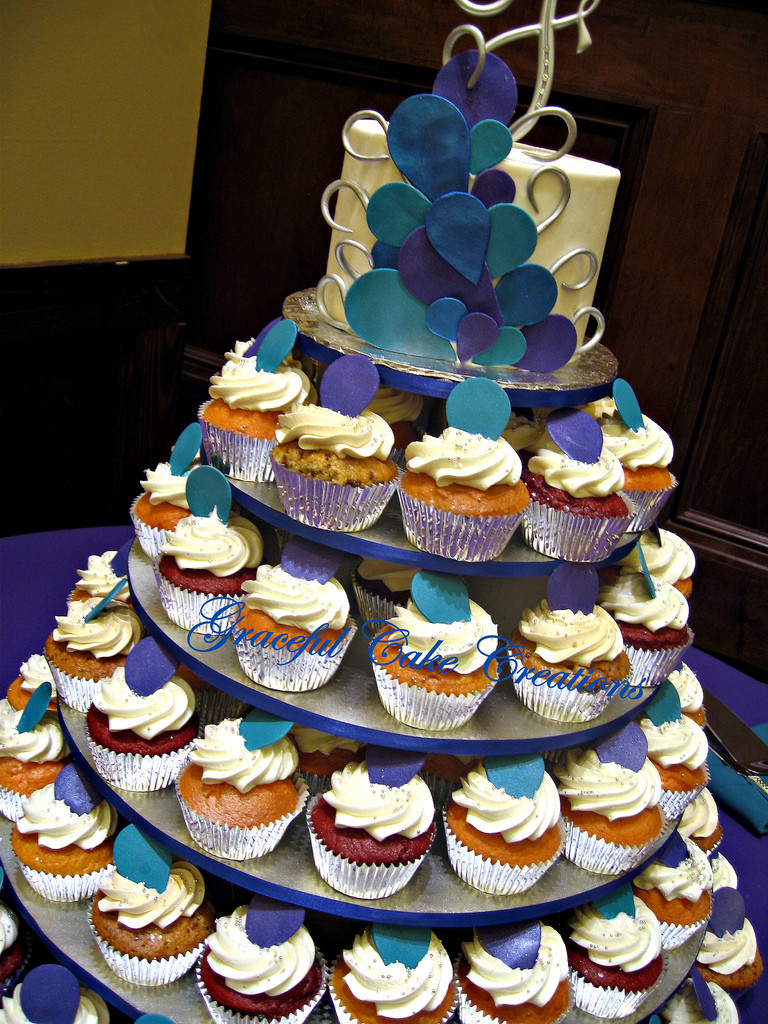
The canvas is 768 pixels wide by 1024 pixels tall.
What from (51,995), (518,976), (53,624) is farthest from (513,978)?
(53,624)

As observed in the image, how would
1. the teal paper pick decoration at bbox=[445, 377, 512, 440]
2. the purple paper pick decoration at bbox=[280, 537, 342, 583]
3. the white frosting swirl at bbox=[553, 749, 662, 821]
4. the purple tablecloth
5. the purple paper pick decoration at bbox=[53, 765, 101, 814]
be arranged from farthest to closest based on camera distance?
1. the purple tablecloth
2. the purple paper pick decoration at bbox=[53, 765, 101, 814]
3. the white frosting swirl at bbox=[553, 749, 662, 821]
4. the purple paper pick decoration at bbox=[280, 537, 342, 583]
5. the teal paper pick decoration at bbox=[445, 377, 512, 440]

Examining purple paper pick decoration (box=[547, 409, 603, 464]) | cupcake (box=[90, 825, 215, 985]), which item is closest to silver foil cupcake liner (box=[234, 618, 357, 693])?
cupcake (box=[90, 825, 215, 985])

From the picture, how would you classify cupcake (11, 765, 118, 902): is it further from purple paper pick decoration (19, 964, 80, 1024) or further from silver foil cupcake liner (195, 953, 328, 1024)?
silver foil cupcake liner (195, 953, 328, 1024)

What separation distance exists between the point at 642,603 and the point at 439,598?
565 mm

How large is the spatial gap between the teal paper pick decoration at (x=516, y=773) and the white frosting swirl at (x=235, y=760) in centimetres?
38

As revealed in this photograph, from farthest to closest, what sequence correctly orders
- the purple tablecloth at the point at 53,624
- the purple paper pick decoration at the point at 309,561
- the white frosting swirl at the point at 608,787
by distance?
the purple tablecloth at the point at 53,624 < the white frosting swirl at the point at 608,787 < the purple paper pick decoration at the point at 309,561

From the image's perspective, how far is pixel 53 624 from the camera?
8.79 ft

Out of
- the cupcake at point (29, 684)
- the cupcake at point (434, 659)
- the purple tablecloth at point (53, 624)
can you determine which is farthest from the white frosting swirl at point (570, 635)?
the cupcake at point (29, 684)

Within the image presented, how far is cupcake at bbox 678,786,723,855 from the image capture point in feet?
7.29

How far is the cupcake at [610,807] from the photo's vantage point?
5.88ft

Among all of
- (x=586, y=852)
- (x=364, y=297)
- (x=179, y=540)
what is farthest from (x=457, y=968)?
(x=364, y=297)

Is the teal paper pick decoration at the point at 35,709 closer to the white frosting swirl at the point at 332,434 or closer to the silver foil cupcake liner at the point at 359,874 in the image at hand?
the silver foil cupcake liner at the point at 359,874

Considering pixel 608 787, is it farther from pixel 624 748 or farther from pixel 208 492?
pixel 208 492

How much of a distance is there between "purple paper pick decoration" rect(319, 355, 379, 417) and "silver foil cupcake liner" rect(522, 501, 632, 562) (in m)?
0.36
